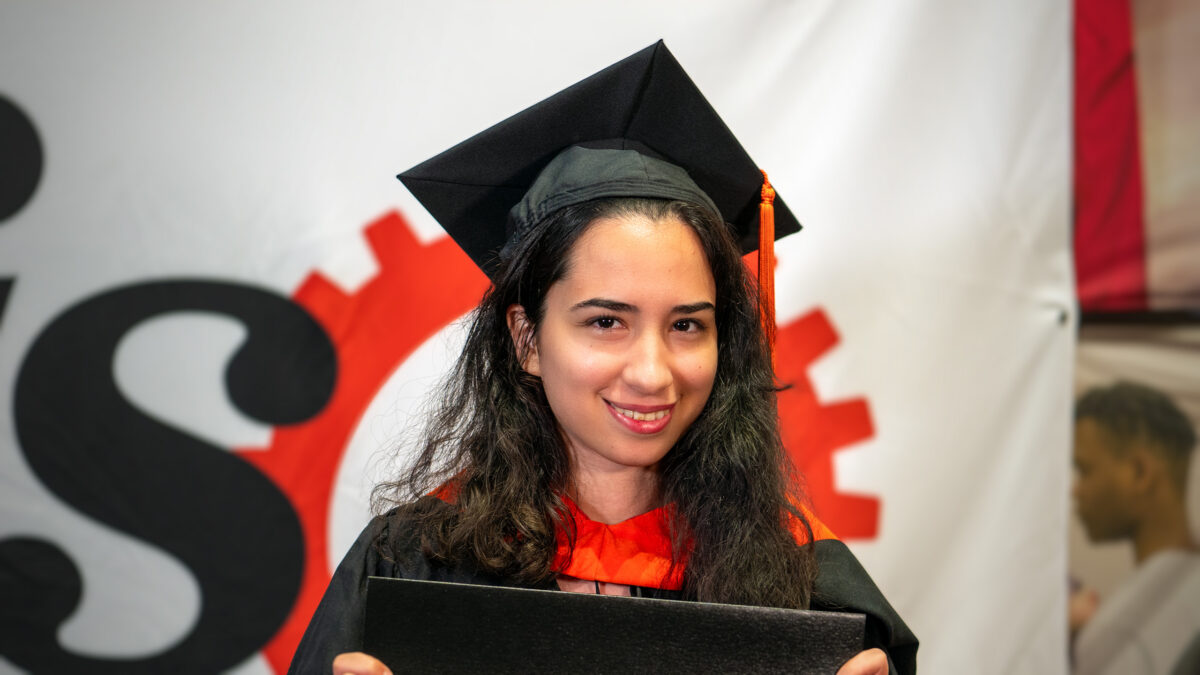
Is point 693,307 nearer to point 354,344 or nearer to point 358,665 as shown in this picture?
point 358,665

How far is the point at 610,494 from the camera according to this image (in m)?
1.33

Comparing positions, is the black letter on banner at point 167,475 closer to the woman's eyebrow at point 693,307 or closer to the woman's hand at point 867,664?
the woman's eyebrow at point 693,307

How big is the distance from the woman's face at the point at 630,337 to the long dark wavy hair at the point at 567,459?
0.03m

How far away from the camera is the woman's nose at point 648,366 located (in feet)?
3.87

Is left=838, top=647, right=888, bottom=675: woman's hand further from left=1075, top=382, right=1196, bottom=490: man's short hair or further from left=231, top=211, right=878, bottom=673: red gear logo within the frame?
left=1075, top=382, right=1196, bottom=490: man's short hair

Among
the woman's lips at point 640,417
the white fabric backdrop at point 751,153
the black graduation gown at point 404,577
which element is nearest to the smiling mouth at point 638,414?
the woman's lips at point 640,417

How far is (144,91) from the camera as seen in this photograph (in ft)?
6.13

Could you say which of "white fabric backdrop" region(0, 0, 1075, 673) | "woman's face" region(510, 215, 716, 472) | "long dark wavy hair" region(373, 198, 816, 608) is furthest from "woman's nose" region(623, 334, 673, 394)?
"white fabric backdrop" region(0, 0, 1075, 673)

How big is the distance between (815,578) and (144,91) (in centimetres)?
156

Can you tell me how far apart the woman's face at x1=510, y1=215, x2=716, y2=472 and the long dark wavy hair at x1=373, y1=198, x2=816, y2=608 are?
1.2 inches

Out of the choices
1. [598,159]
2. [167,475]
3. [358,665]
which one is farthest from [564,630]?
[167,475]

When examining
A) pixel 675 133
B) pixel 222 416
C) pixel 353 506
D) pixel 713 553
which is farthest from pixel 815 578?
pixel 222 416

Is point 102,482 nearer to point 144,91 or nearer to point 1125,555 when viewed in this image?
point 144,91

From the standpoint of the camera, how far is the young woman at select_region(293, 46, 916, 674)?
121cm
